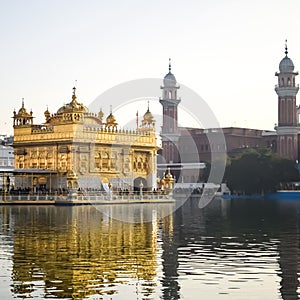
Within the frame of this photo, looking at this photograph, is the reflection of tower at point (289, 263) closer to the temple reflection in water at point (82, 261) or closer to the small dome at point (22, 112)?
the temple reflection in water at point (82, 261)

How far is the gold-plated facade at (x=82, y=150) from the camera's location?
67.9 metres

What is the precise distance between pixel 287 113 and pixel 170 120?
21.0 meters

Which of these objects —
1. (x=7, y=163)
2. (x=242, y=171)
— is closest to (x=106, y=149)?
(x=242, y=171)

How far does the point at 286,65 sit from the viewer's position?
378 ft

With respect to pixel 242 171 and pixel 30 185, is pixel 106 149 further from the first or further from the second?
pixel 242 171

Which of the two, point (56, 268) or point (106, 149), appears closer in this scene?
point (56, 268)

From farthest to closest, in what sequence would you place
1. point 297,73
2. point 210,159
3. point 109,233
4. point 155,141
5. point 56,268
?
point 210,159 → point 297,73 → point 155,141 → point 109,233 → point 56,268

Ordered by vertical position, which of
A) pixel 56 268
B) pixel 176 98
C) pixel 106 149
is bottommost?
pixel 56 268

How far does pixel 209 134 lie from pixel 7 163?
36241mm

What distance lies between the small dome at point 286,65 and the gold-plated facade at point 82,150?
42784mm

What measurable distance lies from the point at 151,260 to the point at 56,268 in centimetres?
243

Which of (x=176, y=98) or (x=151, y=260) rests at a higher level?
(x=176, y=98)

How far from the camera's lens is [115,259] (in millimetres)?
17406

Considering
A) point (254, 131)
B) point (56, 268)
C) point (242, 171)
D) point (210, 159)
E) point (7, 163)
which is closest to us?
point (56, 268)
